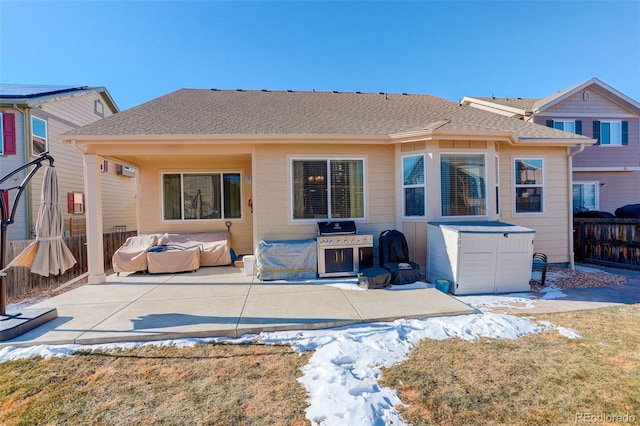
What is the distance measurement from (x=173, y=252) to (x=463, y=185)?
6.50 m

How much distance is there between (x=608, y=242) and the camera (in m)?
7.39

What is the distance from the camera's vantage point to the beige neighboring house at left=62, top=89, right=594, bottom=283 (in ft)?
19.1

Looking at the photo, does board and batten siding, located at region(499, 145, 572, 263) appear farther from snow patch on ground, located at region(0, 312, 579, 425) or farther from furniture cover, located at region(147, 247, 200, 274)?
furniture cover, located at region(147, 247, 200, 274)

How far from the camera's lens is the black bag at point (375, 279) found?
511cm

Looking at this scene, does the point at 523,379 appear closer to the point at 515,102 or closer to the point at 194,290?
the point at 194,290

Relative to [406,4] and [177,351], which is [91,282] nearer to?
[177,351]

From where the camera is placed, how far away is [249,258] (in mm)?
6184

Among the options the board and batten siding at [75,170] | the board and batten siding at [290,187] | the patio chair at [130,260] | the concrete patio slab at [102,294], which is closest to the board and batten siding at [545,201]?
the board and batten siding at [290,187]

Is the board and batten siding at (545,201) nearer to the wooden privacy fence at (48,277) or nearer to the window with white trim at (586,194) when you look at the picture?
the window with white trim at (586,194)

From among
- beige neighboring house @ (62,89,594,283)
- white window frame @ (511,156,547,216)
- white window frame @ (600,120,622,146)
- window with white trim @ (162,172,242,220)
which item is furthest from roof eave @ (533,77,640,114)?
window with white trim @ (162,172,242,220)

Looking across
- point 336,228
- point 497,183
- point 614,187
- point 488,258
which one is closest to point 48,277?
point 336,228

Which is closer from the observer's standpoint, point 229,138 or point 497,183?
point 229,138

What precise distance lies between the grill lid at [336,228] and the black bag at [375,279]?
3.46 feet

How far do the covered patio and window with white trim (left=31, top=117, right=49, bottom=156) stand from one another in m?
5.93
